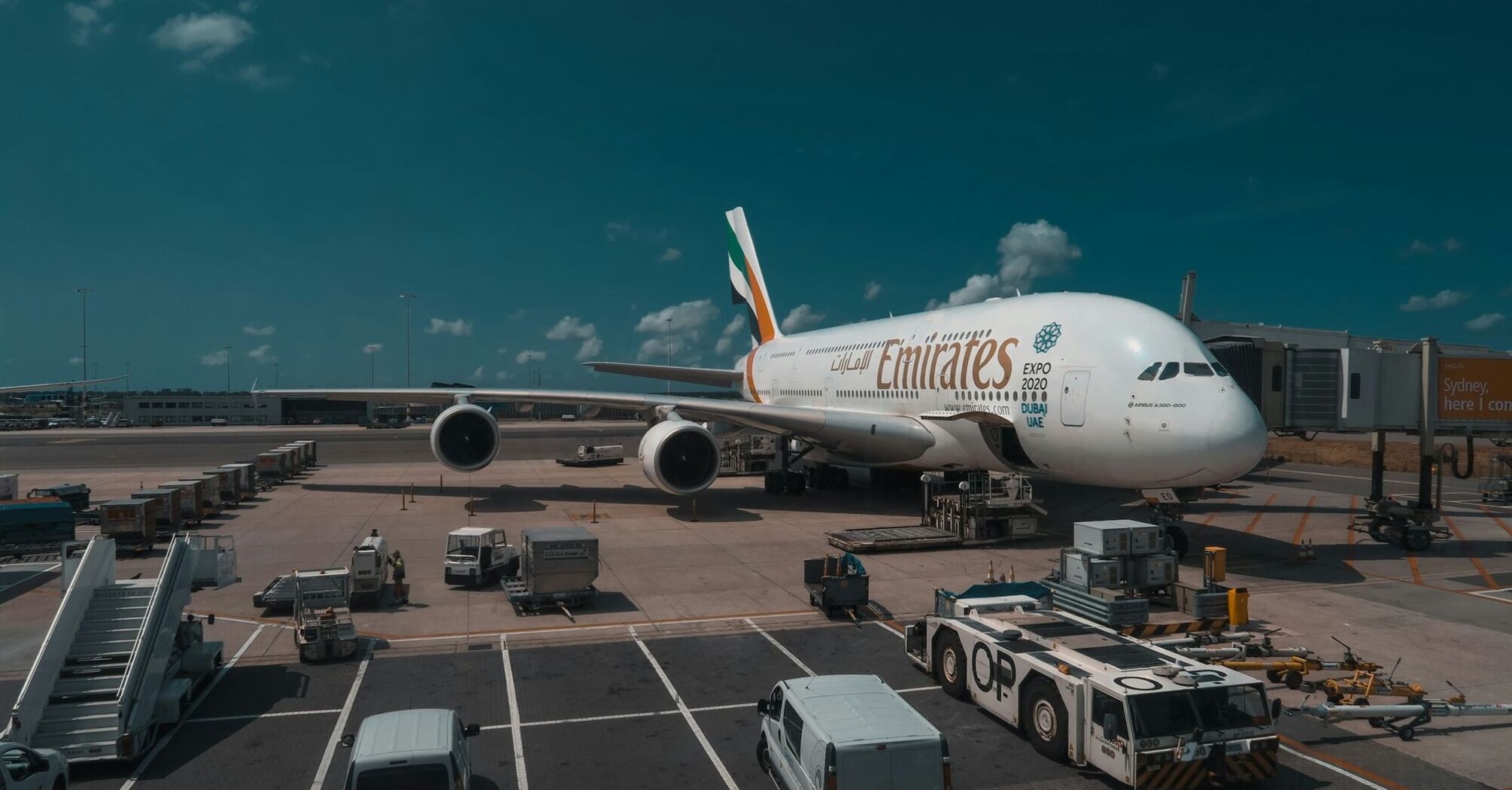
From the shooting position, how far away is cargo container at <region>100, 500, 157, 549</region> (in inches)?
800

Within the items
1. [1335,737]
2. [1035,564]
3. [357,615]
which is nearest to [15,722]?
[357,615]

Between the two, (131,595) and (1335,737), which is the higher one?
(131,595)

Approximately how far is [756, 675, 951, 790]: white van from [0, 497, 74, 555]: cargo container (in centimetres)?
2075

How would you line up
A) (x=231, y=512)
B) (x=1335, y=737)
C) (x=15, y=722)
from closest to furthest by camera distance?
(x=15, y=722), (x=1335, y=737), (x=231, y=512)

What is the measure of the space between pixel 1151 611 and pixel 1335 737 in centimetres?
551

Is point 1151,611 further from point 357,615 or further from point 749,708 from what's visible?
point 357,615

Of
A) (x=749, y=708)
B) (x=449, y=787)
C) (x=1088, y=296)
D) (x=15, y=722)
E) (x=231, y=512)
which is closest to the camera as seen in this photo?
(x=449, y=787)

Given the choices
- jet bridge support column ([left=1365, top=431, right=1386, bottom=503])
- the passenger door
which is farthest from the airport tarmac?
the passenger door

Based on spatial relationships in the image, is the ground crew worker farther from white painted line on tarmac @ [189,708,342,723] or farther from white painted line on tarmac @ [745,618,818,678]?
white painted line on tarmac @ [745,618,818,678]

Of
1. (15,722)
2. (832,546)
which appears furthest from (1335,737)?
(15,722)

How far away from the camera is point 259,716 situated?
10.5 m

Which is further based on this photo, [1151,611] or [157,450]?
[157,450]

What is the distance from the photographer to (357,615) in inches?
590

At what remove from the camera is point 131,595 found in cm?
1099
